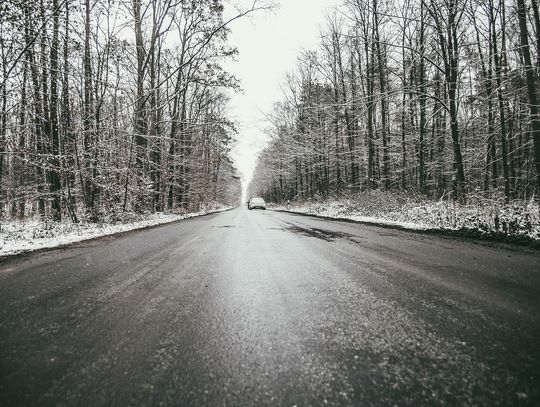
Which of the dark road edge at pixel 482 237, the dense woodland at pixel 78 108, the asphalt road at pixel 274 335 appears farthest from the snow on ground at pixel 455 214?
the dense woodland at pixel 78 108

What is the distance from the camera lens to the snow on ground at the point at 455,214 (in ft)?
21.7

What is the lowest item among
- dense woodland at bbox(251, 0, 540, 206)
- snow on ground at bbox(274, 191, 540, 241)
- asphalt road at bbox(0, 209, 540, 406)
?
asphalt road at bbox(0, 209, 540, 406)

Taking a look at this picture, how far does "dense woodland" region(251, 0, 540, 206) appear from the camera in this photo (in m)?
11.5

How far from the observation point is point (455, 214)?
9023mm

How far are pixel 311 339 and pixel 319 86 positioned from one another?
28.5 m

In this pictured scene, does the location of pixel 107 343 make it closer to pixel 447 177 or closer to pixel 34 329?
pixel 34 329

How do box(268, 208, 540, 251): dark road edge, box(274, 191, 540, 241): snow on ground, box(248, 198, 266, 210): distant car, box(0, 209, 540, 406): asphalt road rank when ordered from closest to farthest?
box(0, 209, 540, 406): asphalt road, box(268, 208, 540, 251): dark road edge, box(274, 191, 540, 241): snow on ground, box(248, 198, 266, 210): distant car

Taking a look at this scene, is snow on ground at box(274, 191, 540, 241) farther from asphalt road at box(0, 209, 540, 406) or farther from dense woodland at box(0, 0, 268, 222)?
dense woodland at box(0, 0, 268, 222)

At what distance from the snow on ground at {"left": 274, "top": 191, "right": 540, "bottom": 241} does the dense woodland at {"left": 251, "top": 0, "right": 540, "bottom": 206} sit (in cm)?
90

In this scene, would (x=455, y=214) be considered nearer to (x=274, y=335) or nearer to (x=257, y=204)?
(x=274, y=335)

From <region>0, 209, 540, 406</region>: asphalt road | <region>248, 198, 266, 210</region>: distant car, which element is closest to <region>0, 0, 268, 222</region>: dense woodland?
<region>0, 209, 540, 406</region>: asphalt road

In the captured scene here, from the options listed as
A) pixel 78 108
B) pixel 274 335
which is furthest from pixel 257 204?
pixel 274 335

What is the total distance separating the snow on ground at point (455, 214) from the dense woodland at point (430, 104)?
0.90 metres

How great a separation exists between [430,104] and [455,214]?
4839 mm
